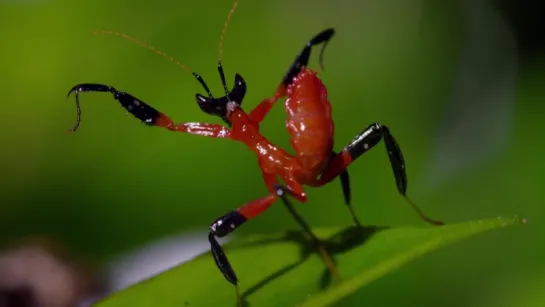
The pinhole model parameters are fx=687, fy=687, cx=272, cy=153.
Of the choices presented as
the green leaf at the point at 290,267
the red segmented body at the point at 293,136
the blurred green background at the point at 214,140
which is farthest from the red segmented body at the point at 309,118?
the blurred green background at the point at 214,140

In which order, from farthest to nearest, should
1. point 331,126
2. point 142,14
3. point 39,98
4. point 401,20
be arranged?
point 401,20
point 142,14
point 39,98
point 331,126

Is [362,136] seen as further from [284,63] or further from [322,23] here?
[322,23]

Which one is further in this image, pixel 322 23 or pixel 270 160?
pixel 322 23

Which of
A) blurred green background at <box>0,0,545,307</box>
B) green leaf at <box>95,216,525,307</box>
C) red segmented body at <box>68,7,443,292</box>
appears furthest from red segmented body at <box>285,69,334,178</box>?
blurred green background at <box>0,0,545,307</box>

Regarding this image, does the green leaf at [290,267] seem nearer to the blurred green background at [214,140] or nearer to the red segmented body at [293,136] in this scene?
the red segmented body at [293,136]

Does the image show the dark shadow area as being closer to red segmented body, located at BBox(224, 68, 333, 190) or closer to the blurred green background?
red segmented body, located at BBox(224, 68, 333, 190)

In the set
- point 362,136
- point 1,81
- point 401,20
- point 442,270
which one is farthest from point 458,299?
point 1,81

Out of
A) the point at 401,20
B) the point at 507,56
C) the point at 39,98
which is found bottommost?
the point at 507,56

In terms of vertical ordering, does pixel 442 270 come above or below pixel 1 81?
below
